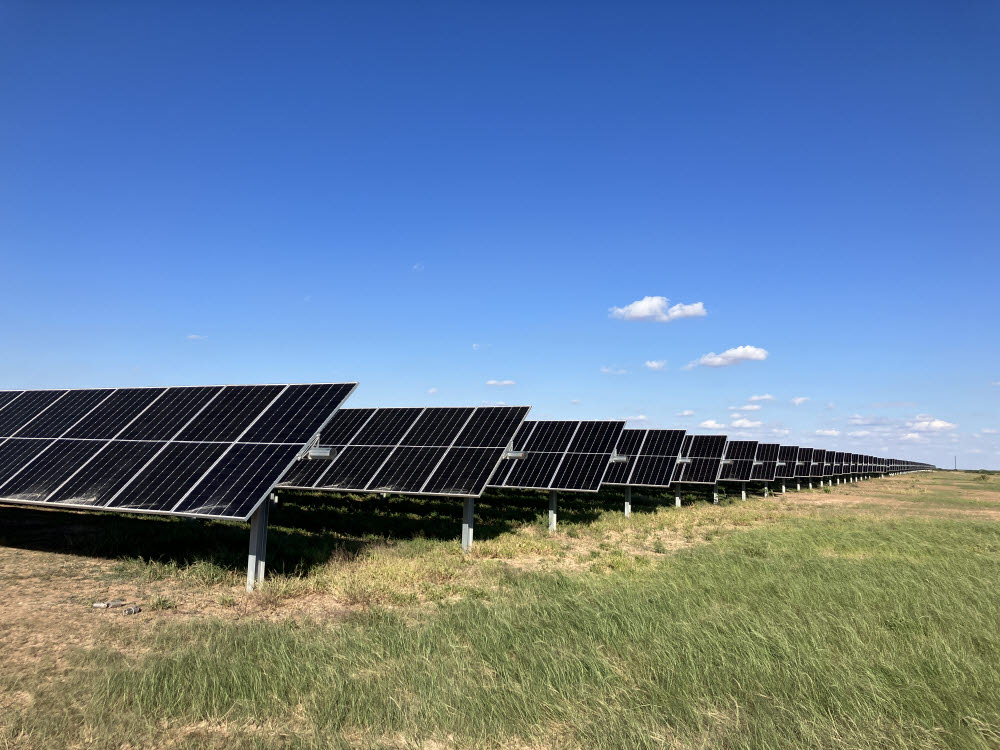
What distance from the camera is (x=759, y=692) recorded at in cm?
711

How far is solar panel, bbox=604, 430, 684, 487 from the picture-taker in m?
29.2

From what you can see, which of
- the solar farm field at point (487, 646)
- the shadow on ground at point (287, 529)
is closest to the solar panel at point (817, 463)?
the shadow on ground at point (287, 529)

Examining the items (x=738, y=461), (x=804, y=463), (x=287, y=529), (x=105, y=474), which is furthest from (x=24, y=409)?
(x=804, y=463)

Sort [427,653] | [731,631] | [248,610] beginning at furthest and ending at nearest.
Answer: [248,610] < [731,631] < [427,653]

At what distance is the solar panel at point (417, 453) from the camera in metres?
18.0

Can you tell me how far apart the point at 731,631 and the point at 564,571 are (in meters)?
6.59

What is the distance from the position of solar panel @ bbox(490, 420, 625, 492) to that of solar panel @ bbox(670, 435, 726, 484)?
8.69 m

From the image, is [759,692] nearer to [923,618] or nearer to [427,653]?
[427,653]

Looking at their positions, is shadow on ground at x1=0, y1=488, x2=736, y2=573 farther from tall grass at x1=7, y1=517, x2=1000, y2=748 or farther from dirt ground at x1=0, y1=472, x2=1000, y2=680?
tall grass at x1=7, y1=517, x2=1000, y2=748

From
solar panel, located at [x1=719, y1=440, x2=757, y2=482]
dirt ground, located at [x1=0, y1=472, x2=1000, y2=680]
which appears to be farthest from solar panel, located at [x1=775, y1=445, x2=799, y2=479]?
dirt ground, located at [x1=0, y1=472, x2=1000, y2=680]

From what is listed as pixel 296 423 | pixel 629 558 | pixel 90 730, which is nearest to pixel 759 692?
pixel 90 730

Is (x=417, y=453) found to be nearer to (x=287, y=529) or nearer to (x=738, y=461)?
(x=287, y=529)

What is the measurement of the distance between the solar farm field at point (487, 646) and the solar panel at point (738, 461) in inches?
950

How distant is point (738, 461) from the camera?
44000mm
